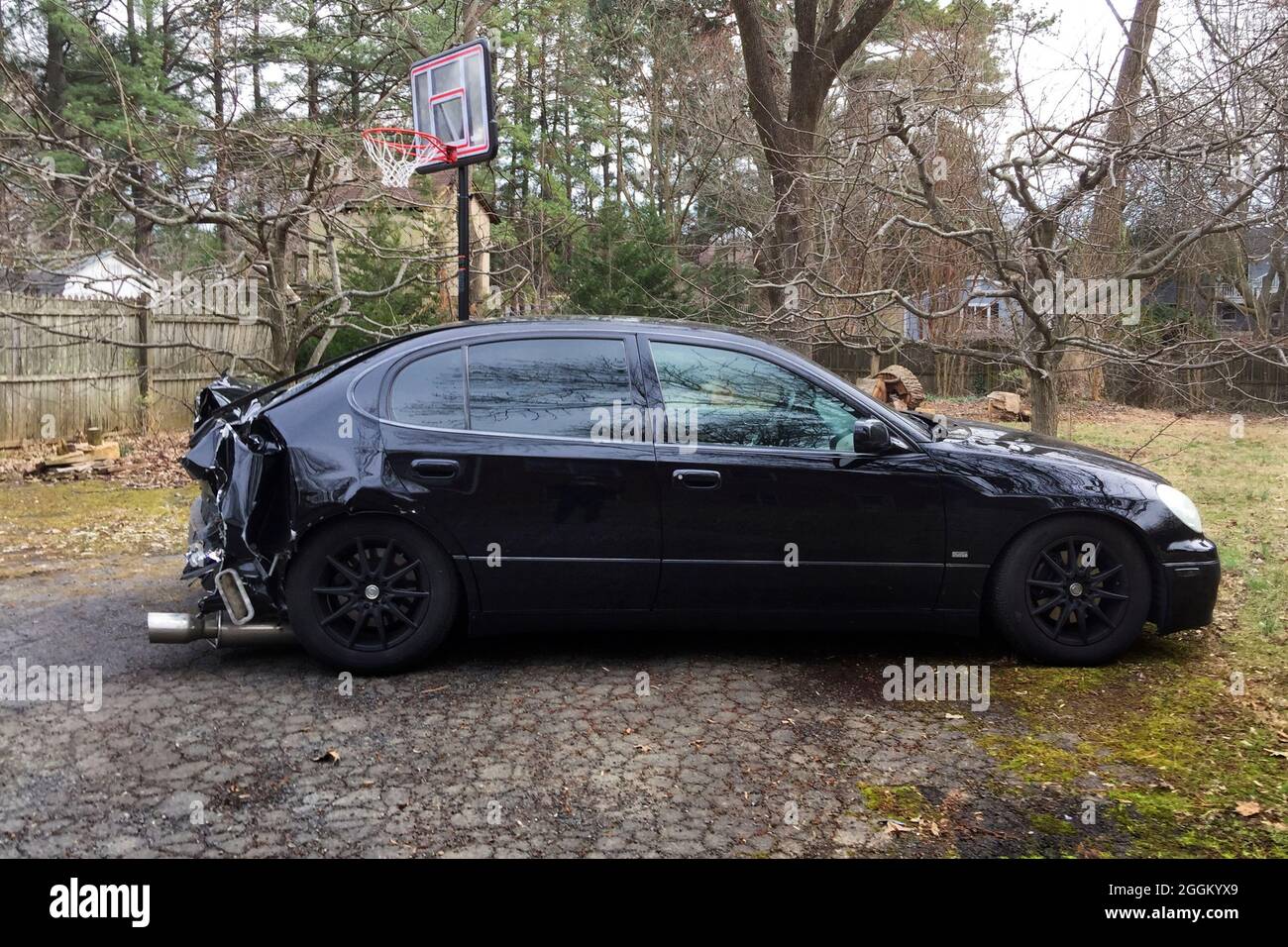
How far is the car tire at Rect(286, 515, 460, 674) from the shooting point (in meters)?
4.37

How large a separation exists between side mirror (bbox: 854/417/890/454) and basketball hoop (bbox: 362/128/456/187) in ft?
12.9

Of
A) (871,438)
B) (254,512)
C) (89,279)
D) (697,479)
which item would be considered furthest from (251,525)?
(89,279)

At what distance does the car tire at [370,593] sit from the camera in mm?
4367

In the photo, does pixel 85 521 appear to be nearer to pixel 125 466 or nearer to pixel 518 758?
pixel 125 466

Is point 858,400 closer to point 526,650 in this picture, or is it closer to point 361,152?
point 526,650

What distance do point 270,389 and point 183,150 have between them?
7170 mm

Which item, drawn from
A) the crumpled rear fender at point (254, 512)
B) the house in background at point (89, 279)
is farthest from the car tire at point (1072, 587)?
the house in background at point (89, 279)

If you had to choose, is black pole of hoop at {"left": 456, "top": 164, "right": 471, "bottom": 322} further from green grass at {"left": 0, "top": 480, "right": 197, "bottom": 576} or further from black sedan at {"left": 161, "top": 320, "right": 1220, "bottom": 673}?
green grass at {"left": 0, "top": 480, "right": 197, "bottom": 576}

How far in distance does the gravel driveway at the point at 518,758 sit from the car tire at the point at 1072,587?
0.40 metres

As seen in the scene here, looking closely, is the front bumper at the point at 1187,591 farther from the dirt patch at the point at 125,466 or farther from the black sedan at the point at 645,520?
the dirt patch at the point at 125,466

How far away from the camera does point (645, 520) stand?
4.42 m

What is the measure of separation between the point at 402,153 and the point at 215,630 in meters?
5.31

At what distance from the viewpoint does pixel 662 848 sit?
9.85 feet
